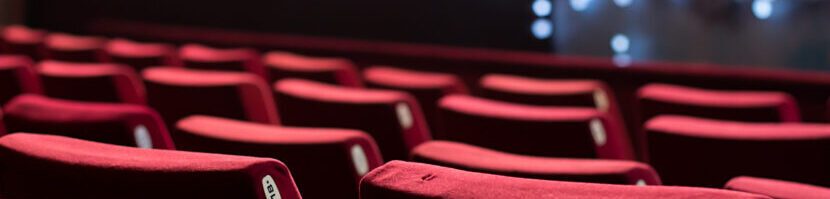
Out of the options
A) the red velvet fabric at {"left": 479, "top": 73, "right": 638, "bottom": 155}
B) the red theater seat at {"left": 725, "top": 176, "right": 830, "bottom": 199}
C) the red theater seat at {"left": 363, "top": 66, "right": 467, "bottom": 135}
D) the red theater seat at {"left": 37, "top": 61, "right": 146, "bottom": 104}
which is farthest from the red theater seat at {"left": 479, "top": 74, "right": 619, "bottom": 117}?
the red theater seat at {"left": 725, "top": 176, "right": 830, "bottom": 199}

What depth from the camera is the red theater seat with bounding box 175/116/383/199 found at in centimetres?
124

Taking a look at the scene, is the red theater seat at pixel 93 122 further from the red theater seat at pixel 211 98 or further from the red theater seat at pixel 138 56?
the red theater seat at pixel 138 56

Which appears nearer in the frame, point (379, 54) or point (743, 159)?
point (743, 159)

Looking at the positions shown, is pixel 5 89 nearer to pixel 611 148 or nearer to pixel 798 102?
pixel 611 148

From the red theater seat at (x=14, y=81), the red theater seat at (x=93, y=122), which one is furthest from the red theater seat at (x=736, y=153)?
the red theater seat at (x=14, y=81)

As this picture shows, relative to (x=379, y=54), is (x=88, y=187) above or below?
above

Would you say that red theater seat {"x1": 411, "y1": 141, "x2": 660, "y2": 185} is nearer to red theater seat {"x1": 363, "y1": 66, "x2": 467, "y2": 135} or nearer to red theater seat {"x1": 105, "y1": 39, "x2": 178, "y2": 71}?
red theater seat {"x1": 363, "y1": 66, "x2": 467, "y2": 135}

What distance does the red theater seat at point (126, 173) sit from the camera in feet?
2.56

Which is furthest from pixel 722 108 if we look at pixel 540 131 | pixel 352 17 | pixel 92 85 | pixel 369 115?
pixel 352 17

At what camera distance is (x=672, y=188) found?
0.74 metres

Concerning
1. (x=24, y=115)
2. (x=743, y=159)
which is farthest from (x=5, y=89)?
(x=743, y=159)

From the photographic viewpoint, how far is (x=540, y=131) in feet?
5.63

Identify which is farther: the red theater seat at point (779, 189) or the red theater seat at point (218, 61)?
the red theater seat at point (218, 61)

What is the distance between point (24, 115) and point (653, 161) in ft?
3.03
